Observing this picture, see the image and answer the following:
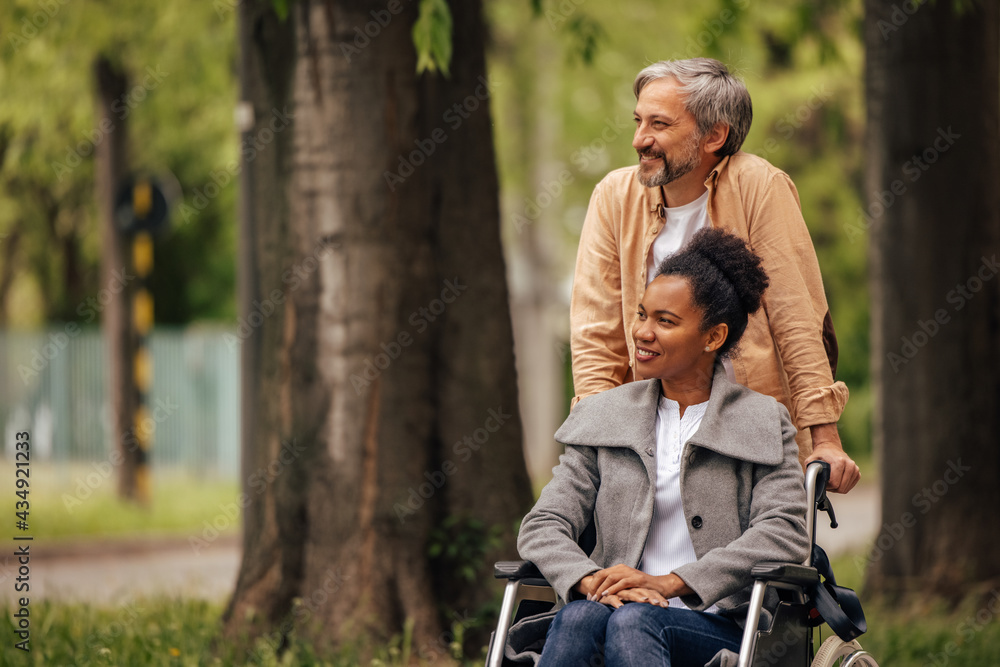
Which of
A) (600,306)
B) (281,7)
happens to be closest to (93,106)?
(281,7)

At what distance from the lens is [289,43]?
5.59 m

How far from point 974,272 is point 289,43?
13.4 feet

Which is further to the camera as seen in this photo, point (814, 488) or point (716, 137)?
point (716, 137)

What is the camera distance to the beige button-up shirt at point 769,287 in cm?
359

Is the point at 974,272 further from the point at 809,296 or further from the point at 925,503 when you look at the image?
the point at 809,296

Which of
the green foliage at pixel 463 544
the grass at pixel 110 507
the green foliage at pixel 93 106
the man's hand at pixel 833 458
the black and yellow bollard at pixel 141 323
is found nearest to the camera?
the man's hand at pixel 833 458

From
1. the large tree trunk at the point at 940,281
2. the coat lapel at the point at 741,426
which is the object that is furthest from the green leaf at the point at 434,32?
the large tree trunk at the point at 940,281

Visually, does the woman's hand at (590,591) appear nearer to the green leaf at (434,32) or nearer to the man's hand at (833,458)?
the man's hand at (833,458)

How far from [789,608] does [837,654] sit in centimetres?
34

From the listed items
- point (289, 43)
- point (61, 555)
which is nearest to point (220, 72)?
point (61, 555)

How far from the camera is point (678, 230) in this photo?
374cm

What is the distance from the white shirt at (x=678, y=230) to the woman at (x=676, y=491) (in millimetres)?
269

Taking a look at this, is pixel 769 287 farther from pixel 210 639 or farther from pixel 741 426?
pixel 210 639

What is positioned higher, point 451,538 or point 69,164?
point 69,164
